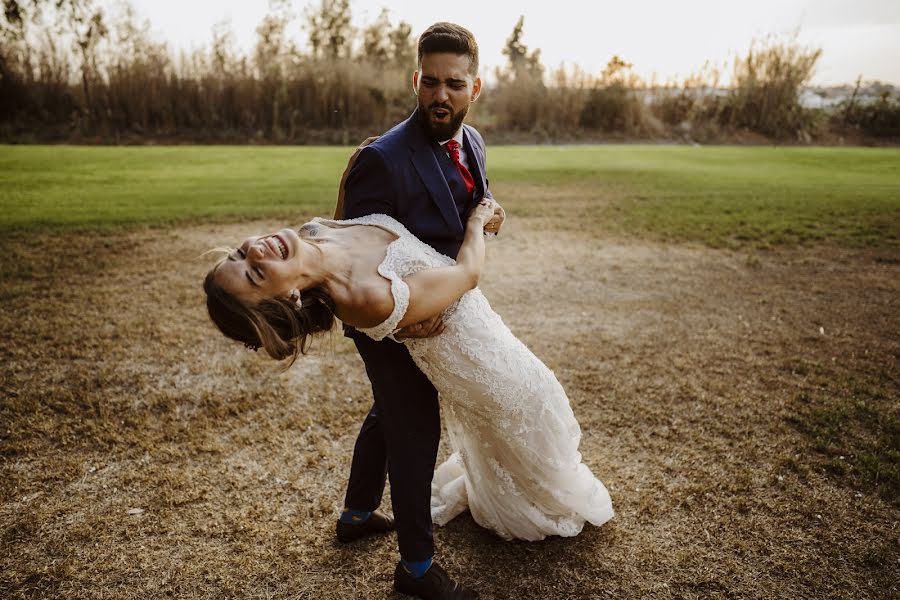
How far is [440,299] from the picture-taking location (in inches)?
89.1

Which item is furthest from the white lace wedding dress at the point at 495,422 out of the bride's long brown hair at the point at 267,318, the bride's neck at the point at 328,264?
the bride's long brown hair at the point at 267,318

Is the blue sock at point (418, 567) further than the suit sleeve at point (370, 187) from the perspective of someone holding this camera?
Yes

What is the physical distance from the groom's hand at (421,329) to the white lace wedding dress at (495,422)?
8cm

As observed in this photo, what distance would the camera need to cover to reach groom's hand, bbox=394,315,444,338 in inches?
92.4

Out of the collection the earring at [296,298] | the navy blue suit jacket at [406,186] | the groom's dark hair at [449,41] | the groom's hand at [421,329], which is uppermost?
the groom's dark hair at [449,41]

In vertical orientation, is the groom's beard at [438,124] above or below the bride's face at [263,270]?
above

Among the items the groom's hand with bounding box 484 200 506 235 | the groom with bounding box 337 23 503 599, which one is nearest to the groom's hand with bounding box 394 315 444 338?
the groom with bounding box 337 23 503 599

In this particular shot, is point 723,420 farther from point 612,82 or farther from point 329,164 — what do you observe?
point 612,82

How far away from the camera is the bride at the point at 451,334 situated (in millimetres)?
2090

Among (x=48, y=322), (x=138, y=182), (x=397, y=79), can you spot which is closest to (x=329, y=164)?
(x=138, y=182)

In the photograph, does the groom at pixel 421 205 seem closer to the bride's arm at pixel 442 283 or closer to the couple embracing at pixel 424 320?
the couple embracing at pixel 424 320

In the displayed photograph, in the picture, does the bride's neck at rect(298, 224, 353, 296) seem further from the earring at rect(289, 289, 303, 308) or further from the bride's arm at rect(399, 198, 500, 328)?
the bride's arm at rect(399, 198, 500, 328)

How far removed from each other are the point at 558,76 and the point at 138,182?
18896 millimetres

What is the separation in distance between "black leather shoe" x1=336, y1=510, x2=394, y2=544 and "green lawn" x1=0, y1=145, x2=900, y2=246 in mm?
8321
